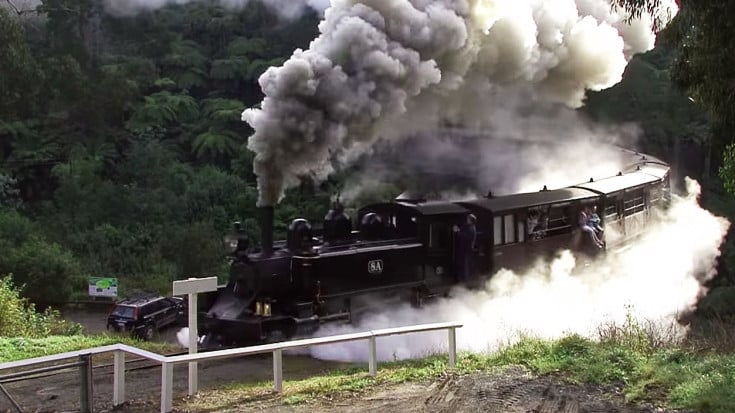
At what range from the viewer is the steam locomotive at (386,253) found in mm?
10867

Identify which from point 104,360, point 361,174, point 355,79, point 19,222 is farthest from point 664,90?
point 104,360

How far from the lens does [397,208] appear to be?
43.2ft

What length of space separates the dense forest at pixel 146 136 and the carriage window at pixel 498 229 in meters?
9.78

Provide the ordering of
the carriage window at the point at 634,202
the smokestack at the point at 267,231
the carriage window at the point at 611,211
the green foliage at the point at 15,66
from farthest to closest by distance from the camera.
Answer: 1. the carriage window at the point at 634,202
2. the green foliage at the point at 15,66
3. the carriage window at the point at 611,211
4. the smokestack at the point at 267,231

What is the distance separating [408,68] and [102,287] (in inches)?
413

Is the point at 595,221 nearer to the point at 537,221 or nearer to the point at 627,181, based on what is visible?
the point at 537,221

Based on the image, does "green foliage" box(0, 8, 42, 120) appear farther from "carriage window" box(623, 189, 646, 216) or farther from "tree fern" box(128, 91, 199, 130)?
"carriage window" box(623, 189, 646, 216)

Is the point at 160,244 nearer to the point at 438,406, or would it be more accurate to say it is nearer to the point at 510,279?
the point at 510,279

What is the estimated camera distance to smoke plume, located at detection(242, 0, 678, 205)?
11734 millimetres

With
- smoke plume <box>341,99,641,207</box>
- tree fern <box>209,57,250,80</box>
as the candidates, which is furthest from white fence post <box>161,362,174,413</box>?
tree fern <box>209,57,250,80</box>

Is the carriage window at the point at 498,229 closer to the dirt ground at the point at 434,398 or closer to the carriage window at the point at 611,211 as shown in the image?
the carriage window at the point at 611,211

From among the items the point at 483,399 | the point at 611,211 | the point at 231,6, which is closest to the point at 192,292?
the point at 483,399

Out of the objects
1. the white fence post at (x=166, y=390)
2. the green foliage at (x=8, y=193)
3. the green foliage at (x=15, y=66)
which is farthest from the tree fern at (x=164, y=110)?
the white fence post at (x=166, y=390)

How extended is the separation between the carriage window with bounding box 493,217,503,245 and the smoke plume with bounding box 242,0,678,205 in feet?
8.60
